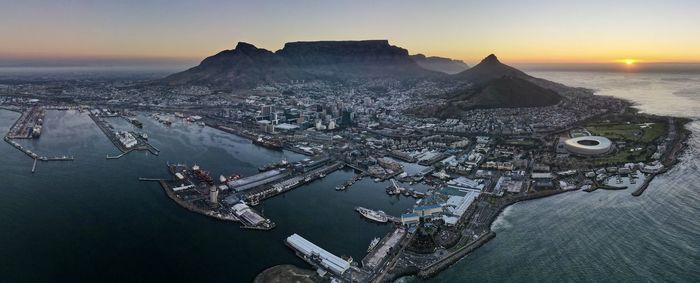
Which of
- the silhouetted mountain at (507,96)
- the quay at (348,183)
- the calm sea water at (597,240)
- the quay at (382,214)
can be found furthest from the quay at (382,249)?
the silhouetted mountain at (507,96)

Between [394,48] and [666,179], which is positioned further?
[394,48]

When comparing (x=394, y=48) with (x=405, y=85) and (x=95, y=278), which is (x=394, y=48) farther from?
(x=95, y=278)

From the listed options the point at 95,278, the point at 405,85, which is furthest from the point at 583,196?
the point at 405,85

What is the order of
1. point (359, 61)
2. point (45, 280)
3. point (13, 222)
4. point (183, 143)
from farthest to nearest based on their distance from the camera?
point (359, 61) → point (183, 143) → point (13, 222) → point (45, 280)

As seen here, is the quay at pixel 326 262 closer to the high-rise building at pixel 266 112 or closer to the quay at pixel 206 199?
the quay at pixel 206 199

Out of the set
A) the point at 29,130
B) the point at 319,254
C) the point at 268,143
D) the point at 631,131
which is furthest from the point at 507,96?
the point at 29,130
